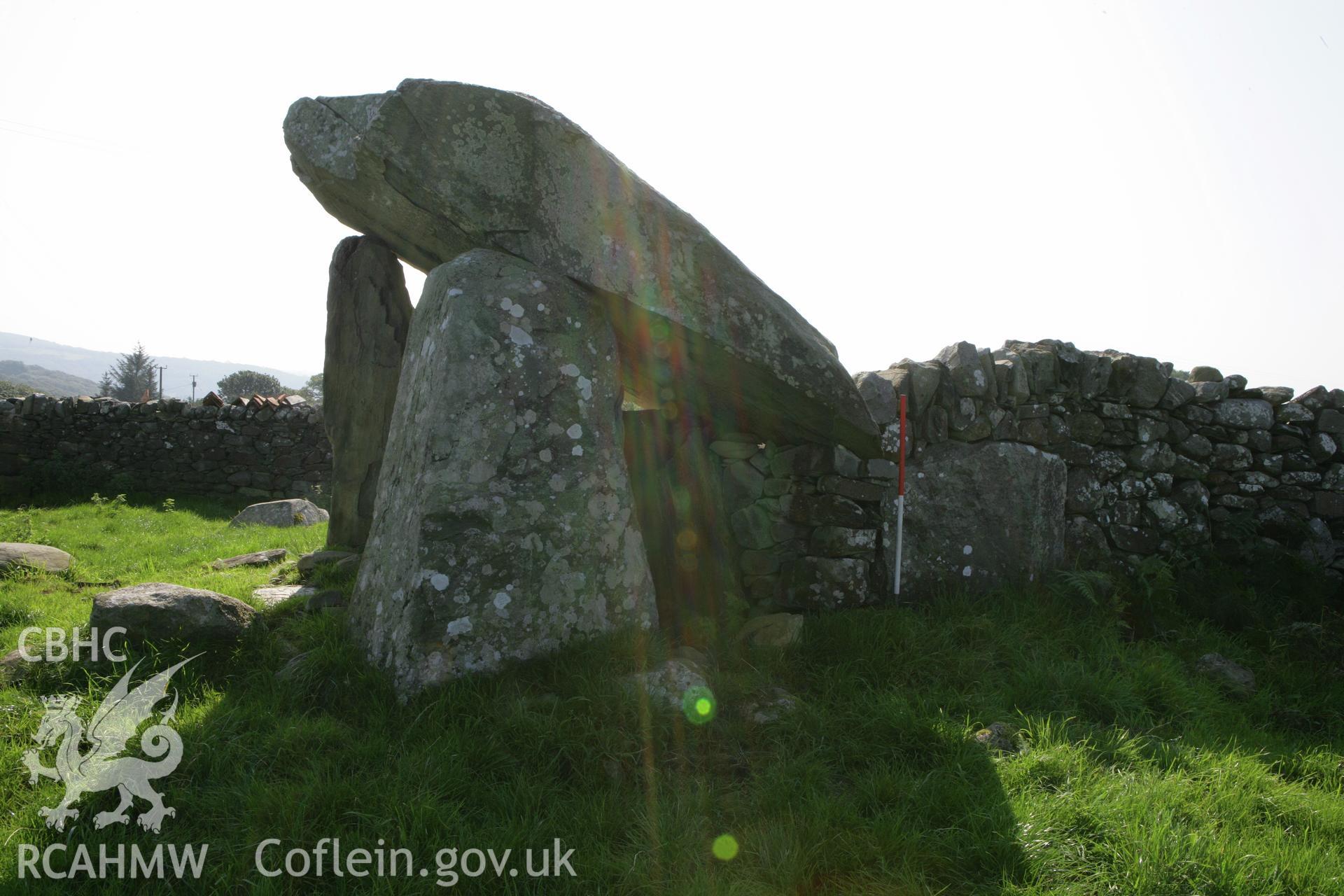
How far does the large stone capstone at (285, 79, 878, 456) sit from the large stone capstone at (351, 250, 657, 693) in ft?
0.93

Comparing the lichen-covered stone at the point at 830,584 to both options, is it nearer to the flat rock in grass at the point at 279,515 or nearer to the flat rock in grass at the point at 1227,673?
the flat rock in grass at the point at 1227,673

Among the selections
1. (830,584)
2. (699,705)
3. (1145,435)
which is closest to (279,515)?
(830,584)

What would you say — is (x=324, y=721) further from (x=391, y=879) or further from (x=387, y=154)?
(x=387, y=154)

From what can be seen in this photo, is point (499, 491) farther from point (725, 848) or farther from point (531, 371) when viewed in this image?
point (725, 848)

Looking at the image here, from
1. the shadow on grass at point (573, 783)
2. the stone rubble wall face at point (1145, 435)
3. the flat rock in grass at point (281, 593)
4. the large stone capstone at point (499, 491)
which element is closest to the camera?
the shadow on grass at point (573, 783)

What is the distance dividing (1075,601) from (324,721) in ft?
16.0

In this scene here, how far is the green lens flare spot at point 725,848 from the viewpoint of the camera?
2.84 m

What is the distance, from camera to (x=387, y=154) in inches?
176

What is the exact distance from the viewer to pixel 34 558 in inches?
229

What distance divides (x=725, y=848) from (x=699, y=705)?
3.02 feet

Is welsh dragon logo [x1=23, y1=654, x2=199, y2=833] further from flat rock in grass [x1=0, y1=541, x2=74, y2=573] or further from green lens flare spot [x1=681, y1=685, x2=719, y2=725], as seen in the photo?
flat rock in grass [x1=0, y1=541, x2=74, y2=573]

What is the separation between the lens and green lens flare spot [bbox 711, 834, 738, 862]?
284 cm

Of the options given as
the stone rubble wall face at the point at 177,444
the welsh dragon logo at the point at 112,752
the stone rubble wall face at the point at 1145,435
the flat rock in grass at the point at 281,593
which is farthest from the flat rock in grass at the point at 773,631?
the stone rubble wall face at the point at 177,444

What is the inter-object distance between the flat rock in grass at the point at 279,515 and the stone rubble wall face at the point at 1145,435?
7247 mm
